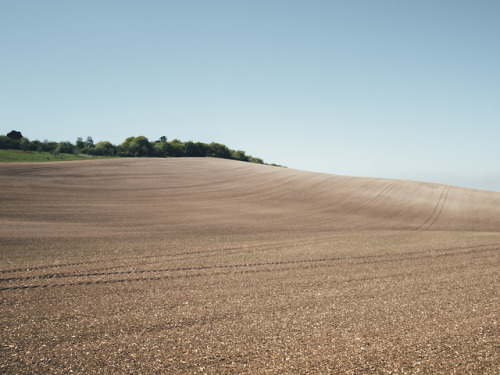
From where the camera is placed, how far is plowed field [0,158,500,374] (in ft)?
19.0

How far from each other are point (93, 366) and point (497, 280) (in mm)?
12055

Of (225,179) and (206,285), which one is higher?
(225,179)

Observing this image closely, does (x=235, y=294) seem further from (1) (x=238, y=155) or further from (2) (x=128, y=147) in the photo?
(1) (x=238, y=155)

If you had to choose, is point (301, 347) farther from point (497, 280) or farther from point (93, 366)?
point (497, 280)

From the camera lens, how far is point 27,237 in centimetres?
1563

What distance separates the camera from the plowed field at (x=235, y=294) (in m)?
5.80

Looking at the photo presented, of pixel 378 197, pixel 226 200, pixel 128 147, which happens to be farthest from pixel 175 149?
pixel 378 197

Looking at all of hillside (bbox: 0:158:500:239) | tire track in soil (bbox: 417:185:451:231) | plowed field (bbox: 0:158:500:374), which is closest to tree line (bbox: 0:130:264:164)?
hillside (bbox: 0:158:500:239)

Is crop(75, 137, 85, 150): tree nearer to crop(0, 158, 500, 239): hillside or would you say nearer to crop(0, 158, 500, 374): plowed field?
crop(0, 158, 500, 239): hillside

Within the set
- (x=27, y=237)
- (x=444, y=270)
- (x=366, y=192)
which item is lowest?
(x=27, y=237)

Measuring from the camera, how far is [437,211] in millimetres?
29203

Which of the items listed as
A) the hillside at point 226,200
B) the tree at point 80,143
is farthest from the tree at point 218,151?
the hillside at point 226,200

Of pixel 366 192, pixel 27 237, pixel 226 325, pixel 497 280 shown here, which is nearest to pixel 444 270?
pixel 497 280

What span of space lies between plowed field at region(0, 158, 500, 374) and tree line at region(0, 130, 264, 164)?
50.7 meters
